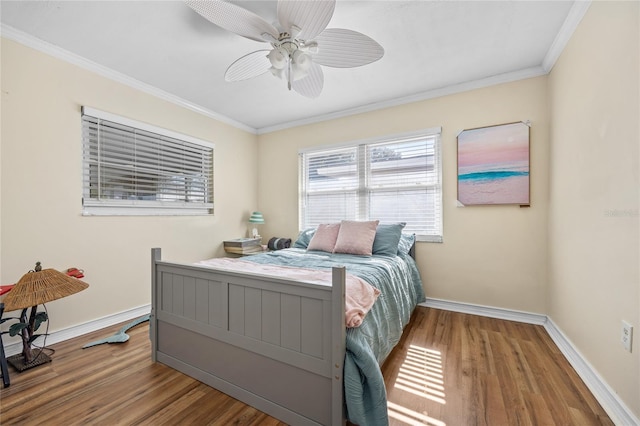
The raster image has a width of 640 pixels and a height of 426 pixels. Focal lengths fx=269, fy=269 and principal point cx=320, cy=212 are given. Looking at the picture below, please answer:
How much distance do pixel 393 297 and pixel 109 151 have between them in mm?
2966

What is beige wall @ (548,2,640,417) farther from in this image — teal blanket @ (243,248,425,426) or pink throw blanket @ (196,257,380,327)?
pink throw blanket @ (196,257,380,327)

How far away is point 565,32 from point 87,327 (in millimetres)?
4643

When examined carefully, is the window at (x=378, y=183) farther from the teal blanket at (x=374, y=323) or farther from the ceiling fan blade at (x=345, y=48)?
the ceiling fan blade at (x=345, y=48)

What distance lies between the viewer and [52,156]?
226 centimetres

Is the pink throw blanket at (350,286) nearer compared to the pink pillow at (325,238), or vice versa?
the pink throw blanket at (350,286)

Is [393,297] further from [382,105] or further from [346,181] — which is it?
[382,105]

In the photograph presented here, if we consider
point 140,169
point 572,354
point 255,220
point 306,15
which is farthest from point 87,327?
point 572,354

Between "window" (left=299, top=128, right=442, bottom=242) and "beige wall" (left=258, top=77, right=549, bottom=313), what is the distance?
0.41 feet

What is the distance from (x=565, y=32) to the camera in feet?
6.64

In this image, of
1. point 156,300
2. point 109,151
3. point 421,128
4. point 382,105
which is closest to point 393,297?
point 156,300

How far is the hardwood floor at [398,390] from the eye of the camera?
4.65 ft

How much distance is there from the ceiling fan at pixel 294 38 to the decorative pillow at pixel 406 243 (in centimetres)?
183

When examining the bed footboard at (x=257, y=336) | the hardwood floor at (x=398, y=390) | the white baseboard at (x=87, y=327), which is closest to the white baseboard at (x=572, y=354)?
the hardwood floor at (x=398, y=390)

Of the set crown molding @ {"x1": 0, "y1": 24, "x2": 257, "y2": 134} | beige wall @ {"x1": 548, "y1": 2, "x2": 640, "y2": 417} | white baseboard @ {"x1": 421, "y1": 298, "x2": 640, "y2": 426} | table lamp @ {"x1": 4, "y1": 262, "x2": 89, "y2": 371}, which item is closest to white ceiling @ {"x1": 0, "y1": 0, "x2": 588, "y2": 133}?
crown molding @ {"x1": 0, "y1": 24, "x2": 257, "y2": 134}
